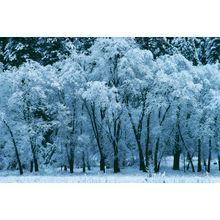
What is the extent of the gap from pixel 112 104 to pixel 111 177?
5.50 feet

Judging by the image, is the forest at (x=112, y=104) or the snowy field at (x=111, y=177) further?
the forest at (x=112, y=104)

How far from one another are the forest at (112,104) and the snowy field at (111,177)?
0.21 metres

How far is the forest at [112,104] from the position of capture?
10984 mm

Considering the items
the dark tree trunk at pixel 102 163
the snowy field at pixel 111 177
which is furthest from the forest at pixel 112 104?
the snowy field at pixel 111 177

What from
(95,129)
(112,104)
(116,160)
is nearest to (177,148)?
(116,160)

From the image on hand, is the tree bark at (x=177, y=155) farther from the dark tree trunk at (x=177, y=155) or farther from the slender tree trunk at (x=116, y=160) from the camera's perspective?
the slender tree trunk at (x=116, y=160)

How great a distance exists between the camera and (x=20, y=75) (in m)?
11.2

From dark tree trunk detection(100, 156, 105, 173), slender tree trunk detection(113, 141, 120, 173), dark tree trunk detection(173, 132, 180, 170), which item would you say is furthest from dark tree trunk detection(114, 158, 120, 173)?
dark tree trunk detection(173, 132, 180, 170)

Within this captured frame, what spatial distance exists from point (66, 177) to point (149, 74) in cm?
305

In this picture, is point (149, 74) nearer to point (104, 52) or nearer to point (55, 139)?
point (104, 52)

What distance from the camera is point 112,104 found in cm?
1109

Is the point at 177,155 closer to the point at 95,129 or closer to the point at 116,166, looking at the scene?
the point at 116,166

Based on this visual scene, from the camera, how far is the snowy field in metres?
10.6
